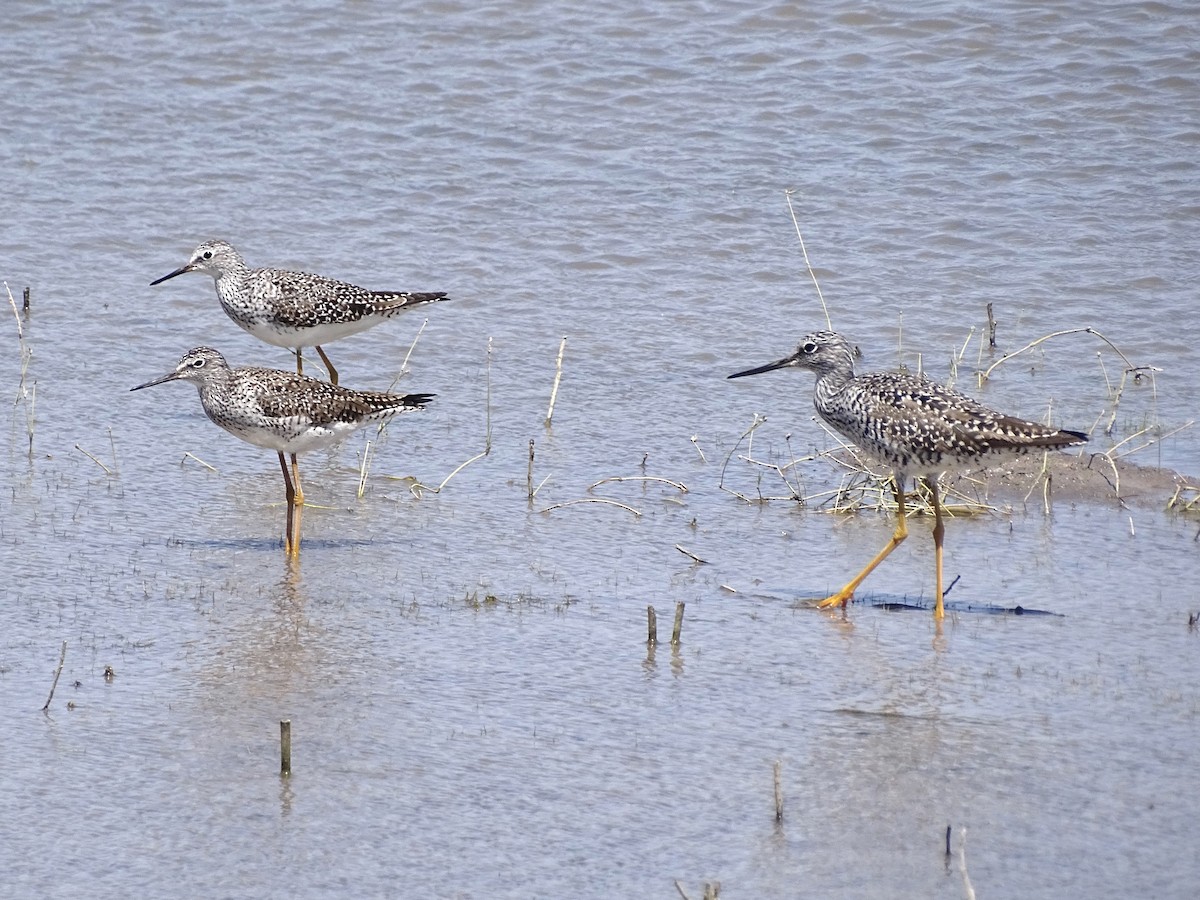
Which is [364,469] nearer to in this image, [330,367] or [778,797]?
[330,367]

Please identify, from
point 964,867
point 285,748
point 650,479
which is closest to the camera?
point 964,867

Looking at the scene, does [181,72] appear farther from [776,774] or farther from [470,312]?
[776,774]

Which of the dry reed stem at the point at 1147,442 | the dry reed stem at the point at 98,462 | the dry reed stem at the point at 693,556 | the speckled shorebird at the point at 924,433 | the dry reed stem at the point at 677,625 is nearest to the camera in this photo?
the dry reed stem at the point at 677,625

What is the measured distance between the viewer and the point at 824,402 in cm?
834

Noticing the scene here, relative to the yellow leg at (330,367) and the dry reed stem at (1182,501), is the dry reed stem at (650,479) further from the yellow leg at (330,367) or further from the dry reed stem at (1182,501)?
the dry reed stem at (1182,501)

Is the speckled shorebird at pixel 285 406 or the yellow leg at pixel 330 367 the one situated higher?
the speckled shorebird at pixel 285 406

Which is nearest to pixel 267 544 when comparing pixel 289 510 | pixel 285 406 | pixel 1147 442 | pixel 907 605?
pixel 289 510

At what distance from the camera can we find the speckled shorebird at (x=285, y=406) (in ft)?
27.7

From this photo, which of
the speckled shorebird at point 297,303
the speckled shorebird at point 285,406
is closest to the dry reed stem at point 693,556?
the speckled shorebird at point 285,406

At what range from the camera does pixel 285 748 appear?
549cm

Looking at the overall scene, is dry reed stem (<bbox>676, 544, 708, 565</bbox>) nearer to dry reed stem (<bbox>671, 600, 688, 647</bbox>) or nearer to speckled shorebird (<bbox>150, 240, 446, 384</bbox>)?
dry reed stem (<bbox>671, 600, 688, 647</bbox>)

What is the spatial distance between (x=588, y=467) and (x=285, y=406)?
5.86 ft

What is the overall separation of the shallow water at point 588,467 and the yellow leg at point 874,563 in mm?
126

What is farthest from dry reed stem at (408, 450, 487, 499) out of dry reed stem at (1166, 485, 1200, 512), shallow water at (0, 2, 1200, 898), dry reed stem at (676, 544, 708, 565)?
dry reed stem at (1166, 485, 1200, 512)
